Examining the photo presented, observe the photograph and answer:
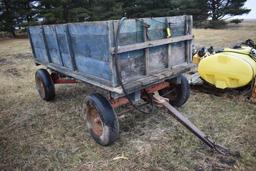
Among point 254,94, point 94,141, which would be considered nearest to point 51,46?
point 94,141

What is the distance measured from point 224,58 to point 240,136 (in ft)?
6.08

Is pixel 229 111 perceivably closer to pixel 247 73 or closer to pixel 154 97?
pixel 247 73

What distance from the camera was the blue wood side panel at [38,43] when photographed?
506cm

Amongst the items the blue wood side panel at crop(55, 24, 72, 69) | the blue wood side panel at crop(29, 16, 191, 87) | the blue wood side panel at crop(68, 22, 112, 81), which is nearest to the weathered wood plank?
the blue wood side panel at crop(29, 16, 191, 87)

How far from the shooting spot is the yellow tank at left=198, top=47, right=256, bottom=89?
15.7 ft

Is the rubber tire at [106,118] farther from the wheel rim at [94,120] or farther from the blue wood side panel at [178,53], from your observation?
the blue wood side panel at [178,53]

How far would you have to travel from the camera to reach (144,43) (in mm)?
3359

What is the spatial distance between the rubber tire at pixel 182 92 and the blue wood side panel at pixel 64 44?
2.04 m

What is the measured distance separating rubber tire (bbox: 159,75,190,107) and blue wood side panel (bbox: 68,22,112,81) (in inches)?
68.0

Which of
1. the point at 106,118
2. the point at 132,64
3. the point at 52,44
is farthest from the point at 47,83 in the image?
the point at 132,64

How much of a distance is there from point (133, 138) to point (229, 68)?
2.54m

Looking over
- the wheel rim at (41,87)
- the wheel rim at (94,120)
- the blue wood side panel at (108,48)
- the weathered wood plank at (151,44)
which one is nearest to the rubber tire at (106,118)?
the wheel rim at (94,120)

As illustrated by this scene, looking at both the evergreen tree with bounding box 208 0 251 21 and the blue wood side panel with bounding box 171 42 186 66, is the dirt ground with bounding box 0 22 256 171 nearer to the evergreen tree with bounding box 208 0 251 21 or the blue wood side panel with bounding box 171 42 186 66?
the blue wood side panel with bounding box 171 42 186 66

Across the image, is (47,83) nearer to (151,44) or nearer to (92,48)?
(92,48)
